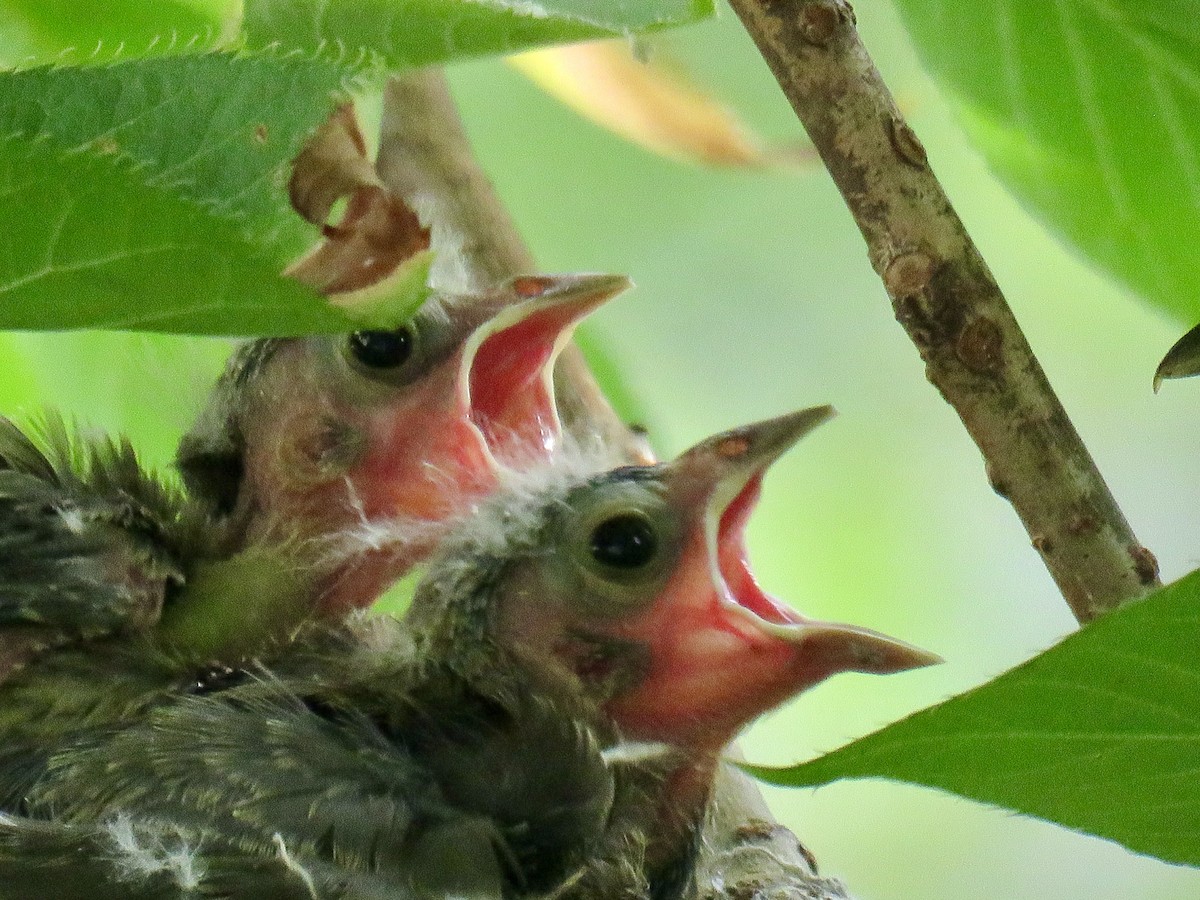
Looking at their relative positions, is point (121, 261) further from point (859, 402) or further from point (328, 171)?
point (859, 402)

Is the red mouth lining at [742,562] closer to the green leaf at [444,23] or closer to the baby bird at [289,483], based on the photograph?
the baby bird at [289,483]

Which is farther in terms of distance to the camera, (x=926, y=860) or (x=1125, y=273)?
(x=926, y=860)

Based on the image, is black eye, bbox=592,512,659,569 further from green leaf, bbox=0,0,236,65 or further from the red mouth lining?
green leaf, bbox=0,0,236,65

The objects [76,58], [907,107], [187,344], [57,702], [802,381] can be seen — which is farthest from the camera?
[802,381]

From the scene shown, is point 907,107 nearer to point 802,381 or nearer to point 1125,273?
point 1125,273

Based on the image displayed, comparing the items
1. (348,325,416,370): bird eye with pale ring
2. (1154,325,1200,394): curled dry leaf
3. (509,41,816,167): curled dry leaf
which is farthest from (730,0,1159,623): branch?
(509,41,816,167): curled dry leaf

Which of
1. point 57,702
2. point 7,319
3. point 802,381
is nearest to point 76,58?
point 7,319
